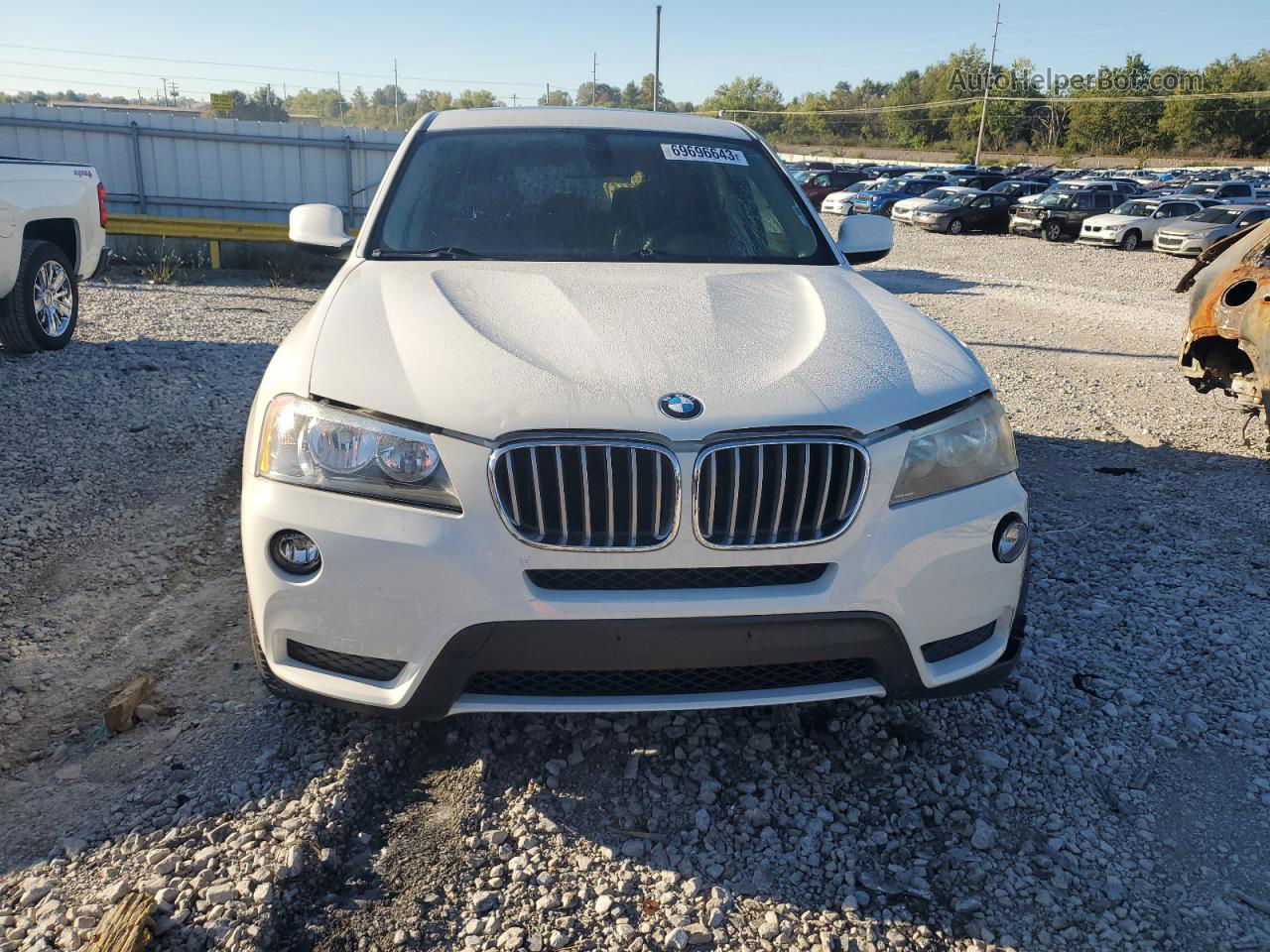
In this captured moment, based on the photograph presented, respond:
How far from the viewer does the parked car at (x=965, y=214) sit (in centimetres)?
2823

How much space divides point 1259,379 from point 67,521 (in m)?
6.54

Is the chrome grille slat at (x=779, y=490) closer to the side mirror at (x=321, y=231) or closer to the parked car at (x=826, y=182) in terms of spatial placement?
the side mirror at (x=321, y=231)

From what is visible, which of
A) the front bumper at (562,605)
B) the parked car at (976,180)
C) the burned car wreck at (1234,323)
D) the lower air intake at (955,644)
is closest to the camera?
the front bumper at (562,605)

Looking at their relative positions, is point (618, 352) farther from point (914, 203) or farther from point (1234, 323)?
point (914, 203)

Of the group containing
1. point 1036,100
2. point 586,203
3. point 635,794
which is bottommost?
point 635,794

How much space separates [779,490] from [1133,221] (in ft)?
86.0

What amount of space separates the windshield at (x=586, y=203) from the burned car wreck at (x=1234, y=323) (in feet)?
11.8

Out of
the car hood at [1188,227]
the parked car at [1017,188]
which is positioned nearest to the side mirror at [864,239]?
the car hood at [1188,227]

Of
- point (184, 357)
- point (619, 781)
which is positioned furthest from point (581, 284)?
point (184, 357)

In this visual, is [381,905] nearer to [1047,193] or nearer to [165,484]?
[165,484]

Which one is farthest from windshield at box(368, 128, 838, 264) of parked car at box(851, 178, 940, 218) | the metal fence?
parked car at box(851, 178, 940, 218)

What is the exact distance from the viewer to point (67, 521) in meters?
4.39

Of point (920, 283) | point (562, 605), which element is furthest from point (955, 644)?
point (920, 283)

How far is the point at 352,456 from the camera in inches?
89.9
